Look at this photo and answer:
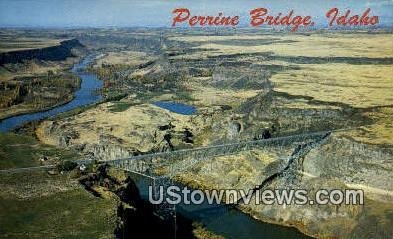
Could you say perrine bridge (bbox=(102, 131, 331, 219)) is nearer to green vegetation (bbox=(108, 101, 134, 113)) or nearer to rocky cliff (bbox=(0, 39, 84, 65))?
green vegetation (bbox=(108, 101, 134, 113))

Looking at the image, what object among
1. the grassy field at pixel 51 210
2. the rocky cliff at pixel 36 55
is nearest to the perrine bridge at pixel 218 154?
the grassy field at pixel 51 210

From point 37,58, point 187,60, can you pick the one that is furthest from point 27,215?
point 37,58

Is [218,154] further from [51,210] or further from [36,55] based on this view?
[36,55]

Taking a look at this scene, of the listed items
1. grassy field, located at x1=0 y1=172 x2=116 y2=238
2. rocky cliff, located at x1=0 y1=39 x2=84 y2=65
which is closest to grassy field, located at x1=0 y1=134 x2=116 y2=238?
grassy field, located at x1=0 y1=172 x2=116 y2=238

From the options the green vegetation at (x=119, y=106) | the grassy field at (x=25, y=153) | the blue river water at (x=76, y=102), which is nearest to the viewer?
the grassy field at (x=25, y=153)

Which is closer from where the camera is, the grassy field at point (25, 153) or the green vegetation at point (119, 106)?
the grassy field at point (25, 153)

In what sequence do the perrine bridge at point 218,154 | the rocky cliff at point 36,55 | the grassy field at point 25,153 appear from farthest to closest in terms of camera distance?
the rocky cliff at point 36,55 < the grassy field at point 25,153 < the perrine bridge at point 218,154

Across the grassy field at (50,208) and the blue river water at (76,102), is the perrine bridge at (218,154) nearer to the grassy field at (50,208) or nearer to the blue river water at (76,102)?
the grassy field at (50,208)

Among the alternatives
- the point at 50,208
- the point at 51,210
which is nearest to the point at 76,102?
the point at 50,208
